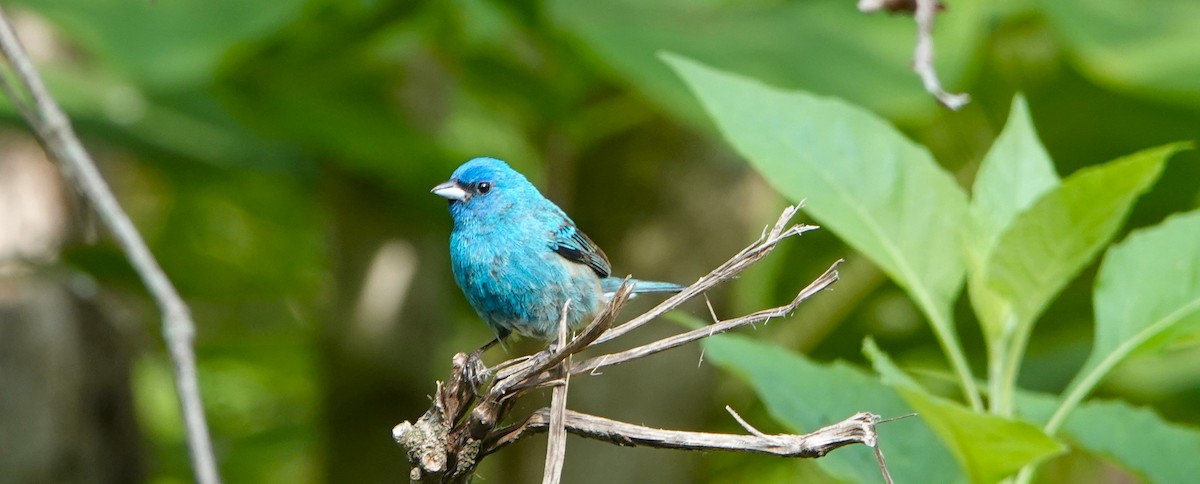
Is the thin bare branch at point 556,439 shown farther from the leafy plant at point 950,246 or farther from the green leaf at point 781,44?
the green leaf at point 781,44

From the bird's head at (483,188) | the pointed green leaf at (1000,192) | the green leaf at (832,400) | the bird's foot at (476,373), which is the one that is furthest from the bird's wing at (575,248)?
the pointed green leaf at (1000,192)

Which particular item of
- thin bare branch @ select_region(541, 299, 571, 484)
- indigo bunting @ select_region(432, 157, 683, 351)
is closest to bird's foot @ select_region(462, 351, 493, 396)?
thin bare branch @ select_region(541, 299, 571, 484)

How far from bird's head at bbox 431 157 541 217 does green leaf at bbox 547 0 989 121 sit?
83cm

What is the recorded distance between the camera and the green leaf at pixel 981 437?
171 centimetres

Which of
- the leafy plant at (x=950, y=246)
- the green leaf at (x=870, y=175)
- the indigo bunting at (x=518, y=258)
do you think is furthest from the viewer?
the indigo bunting at (x=518, y=258)

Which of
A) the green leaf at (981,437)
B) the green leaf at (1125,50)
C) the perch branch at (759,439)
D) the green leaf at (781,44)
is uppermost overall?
the green leaf at (781,44)

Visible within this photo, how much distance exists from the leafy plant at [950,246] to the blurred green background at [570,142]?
48.9 inches

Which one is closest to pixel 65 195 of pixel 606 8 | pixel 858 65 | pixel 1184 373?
pixel 606 8

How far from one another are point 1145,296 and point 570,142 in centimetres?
247

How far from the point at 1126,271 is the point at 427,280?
3.24m

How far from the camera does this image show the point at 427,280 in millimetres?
4824

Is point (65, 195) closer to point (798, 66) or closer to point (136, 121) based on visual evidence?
point (136, 121)

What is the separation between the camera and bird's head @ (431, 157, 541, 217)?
262 centimetres

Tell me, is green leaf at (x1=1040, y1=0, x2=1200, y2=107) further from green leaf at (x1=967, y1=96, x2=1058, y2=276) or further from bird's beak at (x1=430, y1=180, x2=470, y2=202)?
bird's beak at (x1=430, y1=180, x2=470, y2=202)
